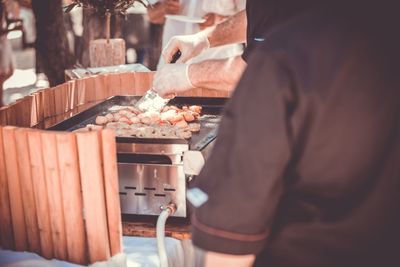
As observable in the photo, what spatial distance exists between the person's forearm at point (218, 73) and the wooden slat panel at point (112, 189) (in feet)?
2.16

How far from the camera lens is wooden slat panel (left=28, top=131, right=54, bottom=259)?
2.14 metres

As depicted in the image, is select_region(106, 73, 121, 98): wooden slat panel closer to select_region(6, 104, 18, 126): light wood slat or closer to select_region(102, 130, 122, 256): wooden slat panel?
select_region(6, 104, 18, 126): light wood slat

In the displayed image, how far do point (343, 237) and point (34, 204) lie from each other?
1513 millimetres

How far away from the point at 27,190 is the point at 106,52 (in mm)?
3085

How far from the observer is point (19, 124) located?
2.96 meters

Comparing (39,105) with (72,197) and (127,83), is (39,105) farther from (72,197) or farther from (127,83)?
(72,197)

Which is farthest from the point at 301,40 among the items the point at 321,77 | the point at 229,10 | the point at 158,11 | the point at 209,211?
the point at 158,11

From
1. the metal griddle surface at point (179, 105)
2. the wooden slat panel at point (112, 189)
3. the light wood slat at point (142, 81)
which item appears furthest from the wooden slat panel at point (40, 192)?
the light wood slat at point (142, 81)

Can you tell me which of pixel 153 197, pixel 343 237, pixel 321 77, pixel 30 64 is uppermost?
pixel 321 77

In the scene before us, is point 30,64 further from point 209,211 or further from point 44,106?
point 209,211

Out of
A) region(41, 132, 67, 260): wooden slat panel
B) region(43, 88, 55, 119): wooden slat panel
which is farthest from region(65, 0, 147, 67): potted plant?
region(41, 132, 67, 260): wooden slat panel

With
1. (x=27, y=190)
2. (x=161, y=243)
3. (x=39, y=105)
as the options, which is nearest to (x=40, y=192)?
(x=27, y=190)

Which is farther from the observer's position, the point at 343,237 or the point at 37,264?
the point at 37,264

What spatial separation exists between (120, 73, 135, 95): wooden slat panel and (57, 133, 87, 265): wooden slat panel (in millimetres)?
1977
